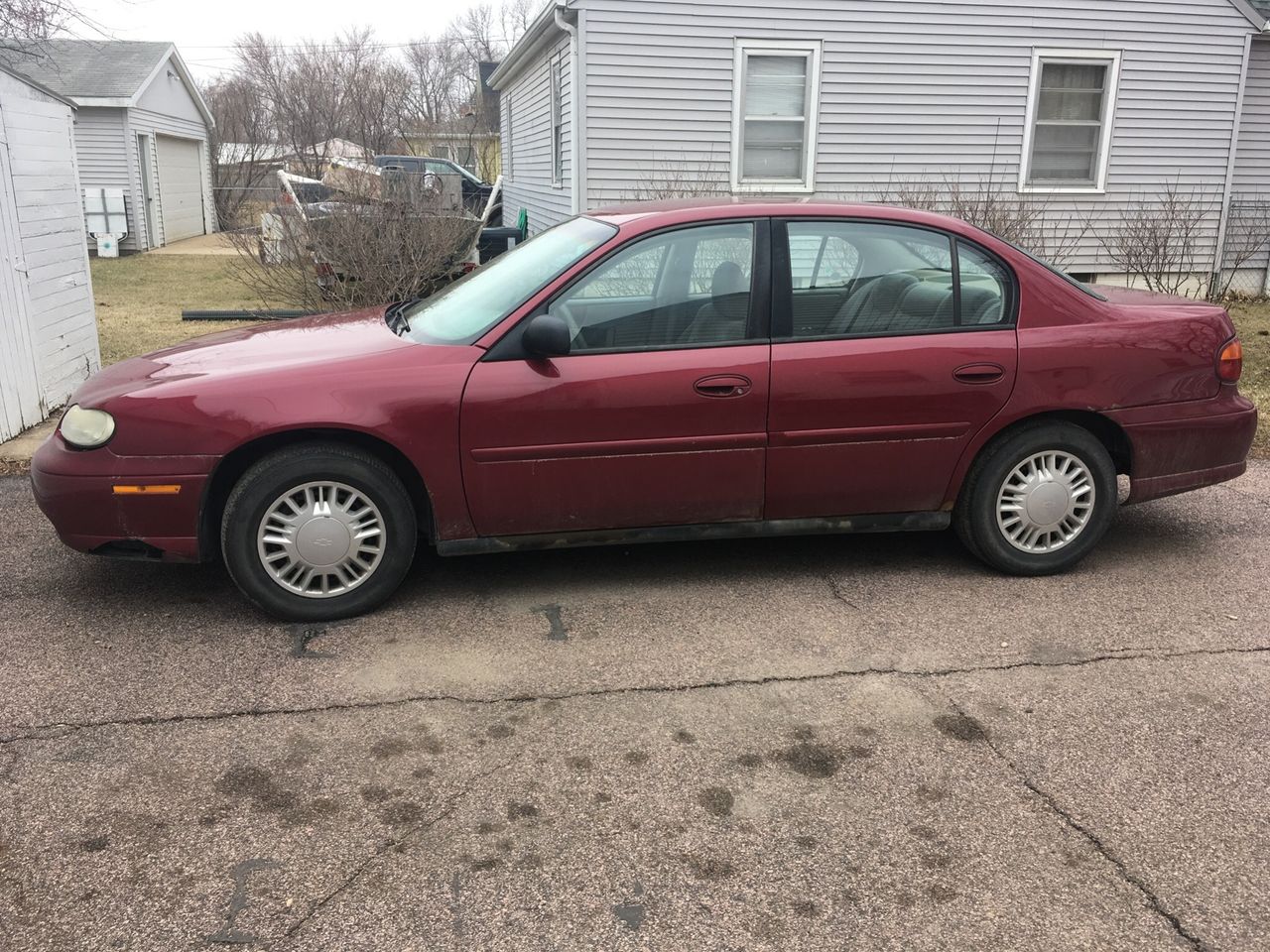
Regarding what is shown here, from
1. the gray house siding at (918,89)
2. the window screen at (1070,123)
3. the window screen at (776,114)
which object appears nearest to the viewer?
the gray house siding at (918,89)

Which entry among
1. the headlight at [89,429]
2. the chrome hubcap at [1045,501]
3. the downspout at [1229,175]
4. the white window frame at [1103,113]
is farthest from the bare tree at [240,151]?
the chrome hubcap at [1045,501]

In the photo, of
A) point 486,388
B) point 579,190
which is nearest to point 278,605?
point 486,388

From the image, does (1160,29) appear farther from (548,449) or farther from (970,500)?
(548,449)

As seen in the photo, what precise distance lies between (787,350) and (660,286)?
0.58 metres

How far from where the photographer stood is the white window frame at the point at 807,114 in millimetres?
11922

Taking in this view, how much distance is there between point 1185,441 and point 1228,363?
1.34 feet

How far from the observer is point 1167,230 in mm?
12836

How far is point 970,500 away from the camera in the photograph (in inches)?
177

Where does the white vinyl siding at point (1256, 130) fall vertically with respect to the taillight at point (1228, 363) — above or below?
above

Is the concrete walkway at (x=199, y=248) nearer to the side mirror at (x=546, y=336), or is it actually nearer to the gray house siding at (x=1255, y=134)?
the gray house siding at (x=1255, y=134)

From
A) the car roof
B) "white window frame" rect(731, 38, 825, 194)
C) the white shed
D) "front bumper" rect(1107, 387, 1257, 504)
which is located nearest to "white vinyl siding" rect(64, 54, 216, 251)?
"white window frame" rect(731, 38, 825, 194)

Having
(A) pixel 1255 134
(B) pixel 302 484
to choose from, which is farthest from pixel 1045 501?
(A) pixel 1255 134

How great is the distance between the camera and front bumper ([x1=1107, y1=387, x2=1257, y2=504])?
4.54m

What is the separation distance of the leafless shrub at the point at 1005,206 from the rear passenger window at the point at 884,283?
314 inches
